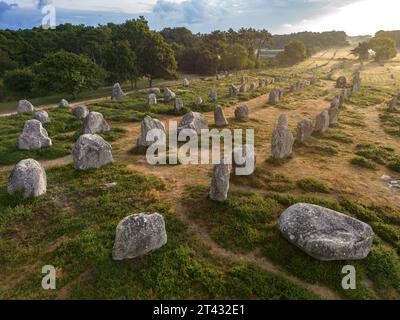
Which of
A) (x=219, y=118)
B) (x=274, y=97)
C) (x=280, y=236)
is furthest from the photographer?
(x=274, y=97)

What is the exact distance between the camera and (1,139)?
24.6 m

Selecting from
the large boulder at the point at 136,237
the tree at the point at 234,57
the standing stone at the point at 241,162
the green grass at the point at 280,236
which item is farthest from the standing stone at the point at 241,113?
the tree at the point at 234,57

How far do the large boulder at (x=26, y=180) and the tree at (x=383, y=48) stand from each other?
A: 11390 cm

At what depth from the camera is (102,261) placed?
11.6 m

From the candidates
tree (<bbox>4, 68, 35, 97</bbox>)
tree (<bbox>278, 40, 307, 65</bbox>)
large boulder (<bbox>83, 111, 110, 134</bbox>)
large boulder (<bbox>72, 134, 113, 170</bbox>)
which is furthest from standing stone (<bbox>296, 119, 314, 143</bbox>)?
tree (<bbox>278, 40, 307, 65</bbox>)

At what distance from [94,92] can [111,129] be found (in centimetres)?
2841

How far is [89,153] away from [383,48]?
362ft

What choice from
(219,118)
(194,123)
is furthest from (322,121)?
(194,123)

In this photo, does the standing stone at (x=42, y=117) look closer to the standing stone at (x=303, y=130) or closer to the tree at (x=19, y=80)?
the standing stone at (x=303, y=130)

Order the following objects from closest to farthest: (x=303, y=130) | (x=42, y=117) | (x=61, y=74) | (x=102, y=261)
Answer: (x=102, y=261) < (x=303, y=130) < (x=42, y=117) < (x=61, y=74)

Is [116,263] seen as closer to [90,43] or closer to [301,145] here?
[301,145]

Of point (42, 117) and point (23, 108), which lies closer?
point (42, 117)

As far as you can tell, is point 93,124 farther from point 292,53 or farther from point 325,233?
point 292,53
